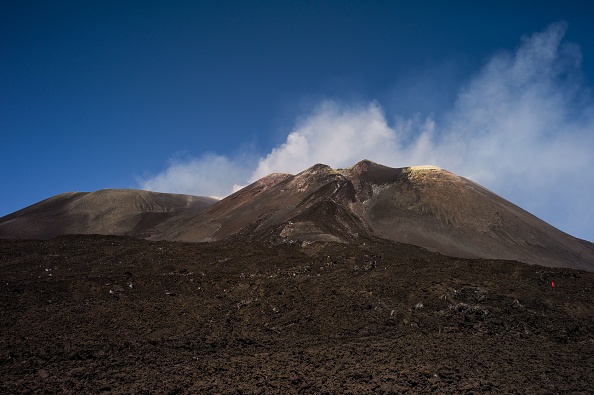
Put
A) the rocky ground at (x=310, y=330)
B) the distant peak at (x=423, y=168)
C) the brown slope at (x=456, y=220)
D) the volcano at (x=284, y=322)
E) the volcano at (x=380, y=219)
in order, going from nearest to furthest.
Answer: the rocky ground at (x=310, y=330) → the volcano at (x=284, y=322) → the volcano at (x=380, y=219) → the brown slope at (x=456, y=220) → the distant peak at (x=423, y=168)

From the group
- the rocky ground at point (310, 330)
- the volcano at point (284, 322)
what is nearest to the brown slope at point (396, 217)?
the volcano at point (284, 322)

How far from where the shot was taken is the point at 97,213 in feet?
339

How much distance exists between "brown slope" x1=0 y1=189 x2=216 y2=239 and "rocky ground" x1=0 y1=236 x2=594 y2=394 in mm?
58378

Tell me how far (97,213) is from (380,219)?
73.2 m

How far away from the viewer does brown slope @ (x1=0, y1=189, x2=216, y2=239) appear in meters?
91.4

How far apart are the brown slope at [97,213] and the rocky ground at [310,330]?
58.4 m

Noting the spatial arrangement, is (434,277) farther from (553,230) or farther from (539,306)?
(553,230)

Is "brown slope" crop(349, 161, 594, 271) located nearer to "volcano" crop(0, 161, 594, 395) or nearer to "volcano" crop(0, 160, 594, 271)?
"volcano" crop(0, 160, 594, 271)

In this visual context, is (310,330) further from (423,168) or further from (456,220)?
(423,168)

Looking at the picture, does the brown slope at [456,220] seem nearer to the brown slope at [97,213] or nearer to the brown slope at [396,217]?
the brown slope at [396,217]

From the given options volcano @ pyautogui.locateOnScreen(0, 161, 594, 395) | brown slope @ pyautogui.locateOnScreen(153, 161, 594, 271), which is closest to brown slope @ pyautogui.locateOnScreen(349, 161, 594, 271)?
brown slope @ pyautogui.locateOnScreen(153, 161, 594, 271)

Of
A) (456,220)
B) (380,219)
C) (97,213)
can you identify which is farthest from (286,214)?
(97,213)

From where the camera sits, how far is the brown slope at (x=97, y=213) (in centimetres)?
9144

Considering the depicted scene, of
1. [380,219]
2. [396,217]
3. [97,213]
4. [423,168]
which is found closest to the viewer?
[380,219]
